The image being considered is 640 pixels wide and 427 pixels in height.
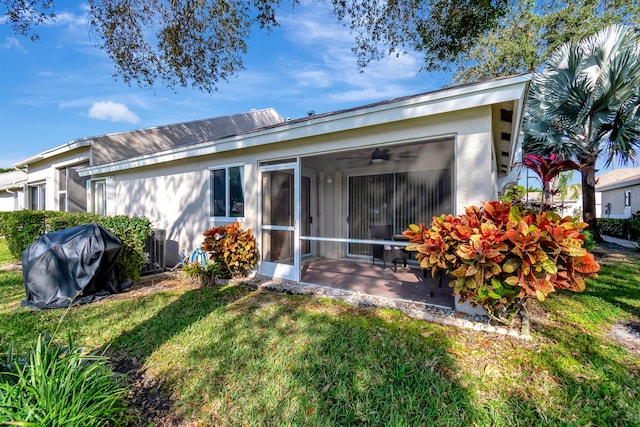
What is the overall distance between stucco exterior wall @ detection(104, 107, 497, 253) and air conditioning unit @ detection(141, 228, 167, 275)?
66 centimetres

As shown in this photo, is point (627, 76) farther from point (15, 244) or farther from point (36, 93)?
point (36, 93)

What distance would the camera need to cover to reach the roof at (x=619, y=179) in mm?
17453

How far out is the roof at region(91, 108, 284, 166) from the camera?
10.9 metres

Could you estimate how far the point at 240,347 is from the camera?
3410 mm

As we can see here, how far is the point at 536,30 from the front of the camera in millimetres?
13586

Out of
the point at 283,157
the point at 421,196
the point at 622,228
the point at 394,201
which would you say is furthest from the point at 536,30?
the point at 283,157

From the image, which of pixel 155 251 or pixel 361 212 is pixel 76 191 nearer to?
pixel 155 251

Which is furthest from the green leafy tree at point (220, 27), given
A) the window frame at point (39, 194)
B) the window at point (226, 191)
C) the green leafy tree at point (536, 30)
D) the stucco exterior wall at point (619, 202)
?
the stucco exterior wall at point (619, 202)

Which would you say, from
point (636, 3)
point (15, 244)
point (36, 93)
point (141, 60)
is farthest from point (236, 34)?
point (636, 3)

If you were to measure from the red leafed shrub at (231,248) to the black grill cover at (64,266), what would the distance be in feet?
5.59

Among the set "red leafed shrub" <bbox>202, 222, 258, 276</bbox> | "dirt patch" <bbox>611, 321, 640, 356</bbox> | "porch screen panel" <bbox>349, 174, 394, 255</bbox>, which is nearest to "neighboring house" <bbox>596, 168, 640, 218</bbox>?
"porch screen panel" <bbox>349, 174, 394, 255</bbox>

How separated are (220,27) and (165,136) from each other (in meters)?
7.62

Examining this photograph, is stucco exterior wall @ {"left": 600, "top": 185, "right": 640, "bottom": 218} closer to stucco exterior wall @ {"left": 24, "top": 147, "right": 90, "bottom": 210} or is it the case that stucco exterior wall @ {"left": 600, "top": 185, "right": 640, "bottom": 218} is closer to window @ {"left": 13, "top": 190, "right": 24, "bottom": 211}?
stucco exterior wall @ {"left": 24, "top": 147, "right": 90, "bottom": 210}

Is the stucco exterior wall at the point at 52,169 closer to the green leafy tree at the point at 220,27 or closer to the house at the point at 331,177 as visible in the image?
the house at the point at 331,177
